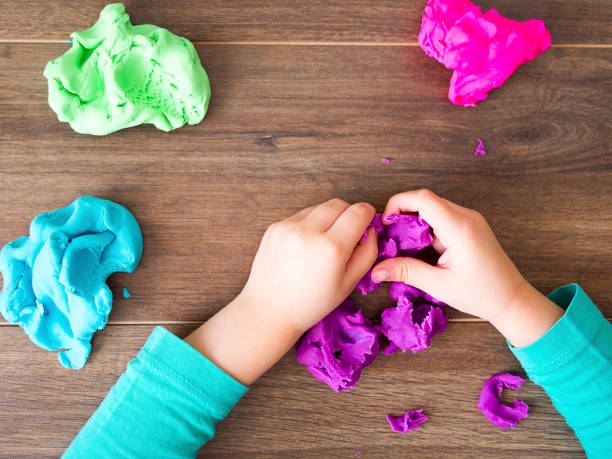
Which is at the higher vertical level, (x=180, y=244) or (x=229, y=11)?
(x=229, y=11)

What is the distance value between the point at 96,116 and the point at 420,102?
1.47 feet

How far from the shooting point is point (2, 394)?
0.64 m

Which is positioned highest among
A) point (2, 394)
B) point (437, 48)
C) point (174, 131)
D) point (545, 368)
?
point (437, 48)

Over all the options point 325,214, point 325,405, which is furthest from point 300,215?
point 325,405

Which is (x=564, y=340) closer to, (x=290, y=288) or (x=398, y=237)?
(x=398, y=237)

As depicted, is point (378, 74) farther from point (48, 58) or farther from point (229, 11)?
point (48, 58)

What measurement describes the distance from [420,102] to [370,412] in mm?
445

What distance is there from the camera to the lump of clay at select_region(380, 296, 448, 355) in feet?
2.00

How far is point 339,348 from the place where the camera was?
24.7 inches

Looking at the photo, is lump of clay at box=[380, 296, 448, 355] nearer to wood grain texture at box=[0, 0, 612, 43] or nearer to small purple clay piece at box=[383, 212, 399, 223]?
small purple clay piece at box=[383, 212, 399, 223]

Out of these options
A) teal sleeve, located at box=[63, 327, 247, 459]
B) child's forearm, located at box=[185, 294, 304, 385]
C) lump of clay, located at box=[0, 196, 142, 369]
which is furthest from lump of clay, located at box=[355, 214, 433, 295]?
lump of clay, located at box=[0, 196, 142, 369]

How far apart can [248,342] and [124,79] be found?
0.38 m

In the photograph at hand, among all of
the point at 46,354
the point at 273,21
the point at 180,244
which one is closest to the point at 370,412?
the point at 180,244

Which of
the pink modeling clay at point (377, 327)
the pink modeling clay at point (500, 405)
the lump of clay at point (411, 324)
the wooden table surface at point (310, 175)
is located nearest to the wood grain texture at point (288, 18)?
the wooden table surface at point (310, 175)
